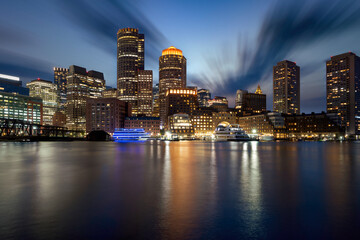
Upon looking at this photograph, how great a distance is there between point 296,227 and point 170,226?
595 cm

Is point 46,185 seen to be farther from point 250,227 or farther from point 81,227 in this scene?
point 250,227

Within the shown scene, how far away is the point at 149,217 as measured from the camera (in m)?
12.8

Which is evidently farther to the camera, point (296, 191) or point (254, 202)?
point (296, 191)

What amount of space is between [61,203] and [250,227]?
38.0ft

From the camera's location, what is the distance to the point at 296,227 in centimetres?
1149

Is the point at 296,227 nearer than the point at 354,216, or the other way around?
the point at 296,227

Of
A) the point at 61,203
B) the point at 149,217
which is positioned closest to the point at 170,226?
the point at 149,217

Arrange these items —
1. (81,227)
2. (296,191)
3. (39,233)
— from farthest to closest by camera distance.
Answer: (296,191) < (81,227) < (39,233)

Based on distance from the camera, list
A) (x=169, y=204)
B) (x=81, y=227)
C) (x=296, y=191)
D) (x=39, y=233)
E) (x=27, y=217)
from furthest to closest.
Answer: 1. (x=296, y=191)
2. (x=169, y=204)
3. (x=27, y=217)
4. (x=81, y=227)
5. (x=39, y=233)

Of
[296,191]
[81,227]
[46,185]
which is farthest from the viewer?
[46,185]

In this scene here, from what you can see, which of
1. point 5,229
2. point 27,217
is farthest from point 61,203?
point 5,229

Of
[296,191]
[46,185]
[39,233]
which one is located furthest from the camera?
[46,185]

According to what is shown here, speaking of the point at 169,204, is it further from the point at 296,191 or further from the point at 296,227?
the point at 296,191

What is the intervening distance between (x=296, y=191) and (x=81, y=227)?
16.1 meters
